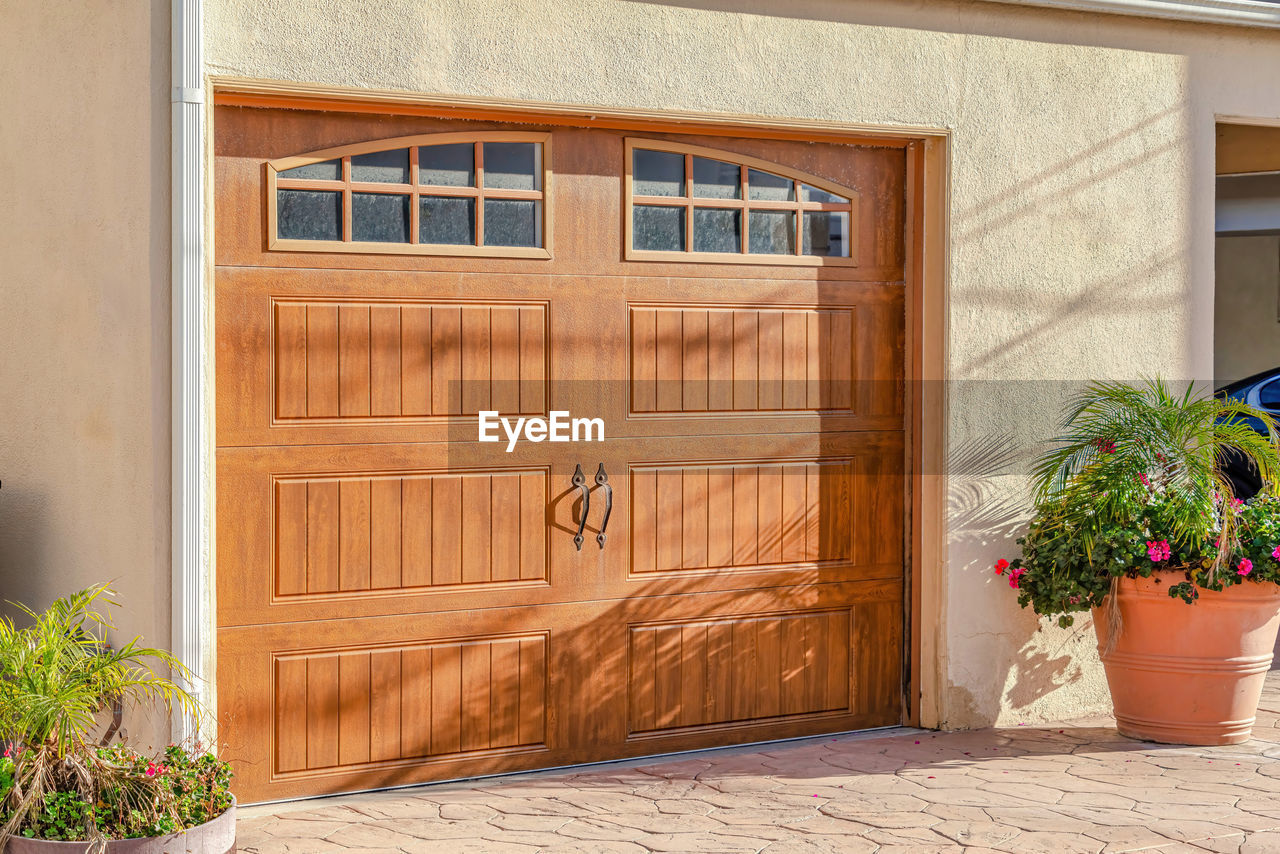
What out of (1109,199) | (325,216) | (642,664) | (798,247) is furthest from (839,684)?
(325,216)

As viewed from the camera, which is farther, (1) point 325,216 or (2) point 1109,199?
(2) point 1109,199

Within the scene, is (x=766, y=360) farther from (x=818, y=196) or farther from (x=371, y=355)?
(x=371, y=355)

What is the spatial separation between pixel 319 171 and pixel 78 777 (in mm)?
2251

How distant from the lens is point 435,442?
4.90 m

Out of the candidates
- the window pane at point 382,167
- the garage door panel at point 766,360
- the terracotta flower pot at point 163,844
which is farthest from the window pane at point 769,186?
the terracotta flower pot at point 163,844

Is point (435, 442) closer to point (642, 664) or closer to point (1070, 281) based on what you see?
point (642, 664)

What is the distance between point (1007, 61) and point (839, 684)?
2.86 m

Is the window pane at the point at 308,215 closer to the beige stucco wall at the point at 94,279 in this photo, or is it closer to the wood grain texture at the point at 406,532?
the beige stucco wall at the point at 94,279

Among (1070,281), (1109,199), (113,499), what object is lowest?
(113,499)

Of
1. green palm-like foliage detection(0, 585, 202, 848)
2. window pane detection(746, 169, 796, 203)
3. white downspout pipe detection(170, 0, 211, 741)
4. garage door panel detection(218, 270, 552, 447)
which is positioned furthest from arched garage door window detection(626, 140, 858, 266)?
green palm-like foliage detection(0, 585, 202, 848)

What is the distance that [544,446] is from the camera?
5082 mm

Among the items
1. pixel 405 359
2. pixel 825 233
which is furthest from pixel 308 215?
pixel 825 233

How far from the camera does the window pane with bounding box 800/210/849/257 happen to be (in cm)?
554

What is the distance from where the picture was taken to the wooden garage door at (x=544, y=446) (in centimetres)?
466
